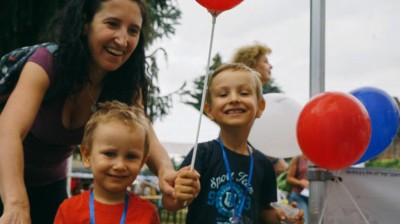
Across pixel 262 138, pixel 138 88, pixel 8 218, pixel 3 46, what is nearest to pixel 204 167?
pixel 138 88

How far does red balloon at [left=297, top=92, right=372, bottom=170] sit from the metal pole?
12.9 inches

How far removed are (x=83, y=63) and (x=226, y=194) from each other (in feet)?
2.53

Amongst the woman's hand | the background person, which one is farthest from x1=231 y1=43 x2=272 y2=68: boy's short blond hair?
the woman's hand

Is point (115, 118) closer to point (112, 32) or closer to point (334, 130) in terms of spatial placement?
point (112, 32)

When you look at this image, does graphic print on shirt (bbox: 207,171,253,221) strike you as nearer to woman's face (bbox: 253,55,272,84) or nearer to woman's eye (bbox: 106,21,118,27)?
woman's eye (bbox: 106,21,118,27)

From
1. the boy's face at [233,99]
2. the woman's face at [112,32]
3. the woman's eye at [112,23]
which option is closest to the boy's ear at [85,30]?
the woman's face at [112,32]

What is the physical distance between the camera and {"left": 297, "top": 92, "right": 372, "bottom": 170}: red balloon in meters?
2.16

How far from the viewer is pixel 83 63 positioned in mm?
1880

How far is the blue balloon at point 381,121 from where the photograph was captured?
100 inches

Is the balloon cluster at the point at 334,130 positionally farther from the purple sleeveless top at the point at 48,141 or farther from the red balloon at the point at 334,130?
the purple sleeveless top at the point at 48,141

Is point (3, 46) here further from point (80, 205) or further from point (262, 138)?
point (80, 205)

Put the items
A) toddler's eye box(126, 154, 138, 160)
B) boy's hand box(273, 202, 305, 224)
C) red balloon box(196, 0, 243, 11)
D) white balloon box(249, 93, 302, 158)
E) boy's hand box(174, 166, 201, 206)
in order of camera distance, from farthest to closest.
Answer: white balloon box(249, 93, 302, 158) → boy's hand box(273, 202, 305, 224) → red balloon box(196, 0, 243, 11) → toddler's eye box(126, 154, 138, 160) → boy's hand box(174, 166, 201, 206)

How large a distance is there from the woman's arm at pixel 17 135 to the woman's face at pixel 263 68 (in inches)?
76.4

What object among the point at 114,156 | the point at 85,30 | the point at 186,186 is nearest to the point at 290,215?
the point at 186,186
